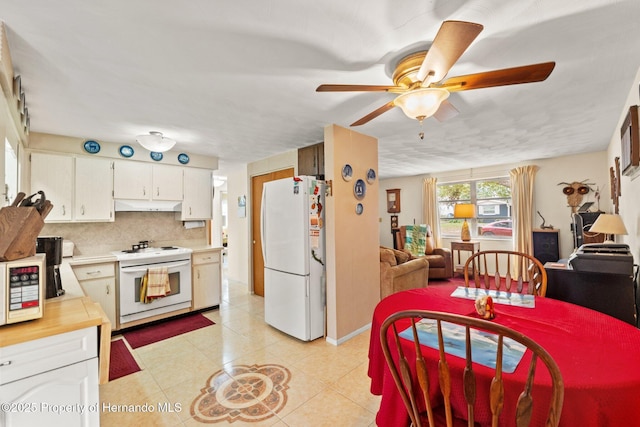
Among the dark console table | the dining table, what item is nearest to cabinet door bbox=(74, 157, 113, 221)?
the dining table

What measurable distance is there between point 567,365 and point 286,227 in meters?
2.44

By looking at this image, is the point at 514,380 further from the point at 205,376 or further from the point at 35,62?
the point at 35,62

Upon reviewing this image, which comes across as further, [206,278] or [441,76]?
[206,278]

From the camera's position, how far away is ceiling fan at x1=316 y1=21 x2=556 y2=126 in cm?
112

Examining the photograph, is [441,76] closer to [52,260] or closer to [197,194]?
[52,260]

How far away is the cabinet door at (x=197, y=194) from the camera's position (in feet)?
13.2

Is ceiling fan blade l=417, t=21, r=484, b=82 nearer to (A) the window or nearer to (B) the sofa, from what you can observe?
(B) the sofa

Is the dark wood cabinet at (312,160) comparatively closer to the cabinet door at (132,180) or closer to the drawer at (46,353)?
the cabinet door at (132,180)

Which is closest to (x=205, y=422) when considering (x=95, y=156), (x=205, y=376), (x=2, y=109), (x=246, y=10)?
(x=205, y=376)

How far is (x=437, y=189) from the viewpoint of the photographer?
6355 mm

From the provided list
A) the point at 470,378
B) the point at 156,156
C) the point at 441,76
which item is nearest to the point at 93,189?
the point at 156,156

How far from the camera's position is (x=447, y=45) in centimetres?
117

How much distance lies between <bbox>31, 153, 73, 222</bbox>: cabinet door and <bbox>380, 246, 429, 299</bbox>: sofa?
3808mm

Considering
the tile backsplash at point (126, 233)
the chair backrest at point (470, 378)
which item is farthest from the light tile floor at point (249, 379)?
the tile backsplash at point (126, 233)
